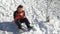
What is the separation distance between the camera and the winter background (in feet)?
20.6

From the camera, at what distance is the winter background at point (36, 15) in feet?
20.6

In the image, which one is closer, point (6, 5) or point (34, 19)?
point (34, 19)

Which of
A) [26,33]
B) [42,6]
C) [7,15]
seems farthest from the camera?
[42,6]

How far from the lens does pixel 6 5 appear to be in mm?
7777

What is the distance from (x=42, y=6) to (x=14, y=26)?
1675mm

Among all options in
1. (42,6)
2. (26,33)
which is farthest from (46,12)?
(26,33)

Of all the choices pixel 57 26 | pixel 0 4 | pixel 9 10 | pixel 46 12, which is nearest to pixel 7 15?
pixel 9 10

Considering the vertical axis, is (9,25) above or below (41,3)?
below

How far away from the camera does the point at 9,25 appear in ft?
21.4

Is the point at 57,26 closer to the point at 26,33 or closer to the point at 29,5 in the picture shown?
the point at 26,33

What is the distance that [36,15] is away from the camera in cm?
703

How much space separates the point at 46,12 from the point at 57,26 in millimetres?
986

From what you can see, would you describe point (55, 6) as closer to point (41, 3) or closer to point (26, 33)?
→ point (41, 3)

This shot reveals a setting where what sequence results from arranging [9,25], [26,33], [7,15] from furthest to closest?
[7,15]
[9,25]
[26,33]
